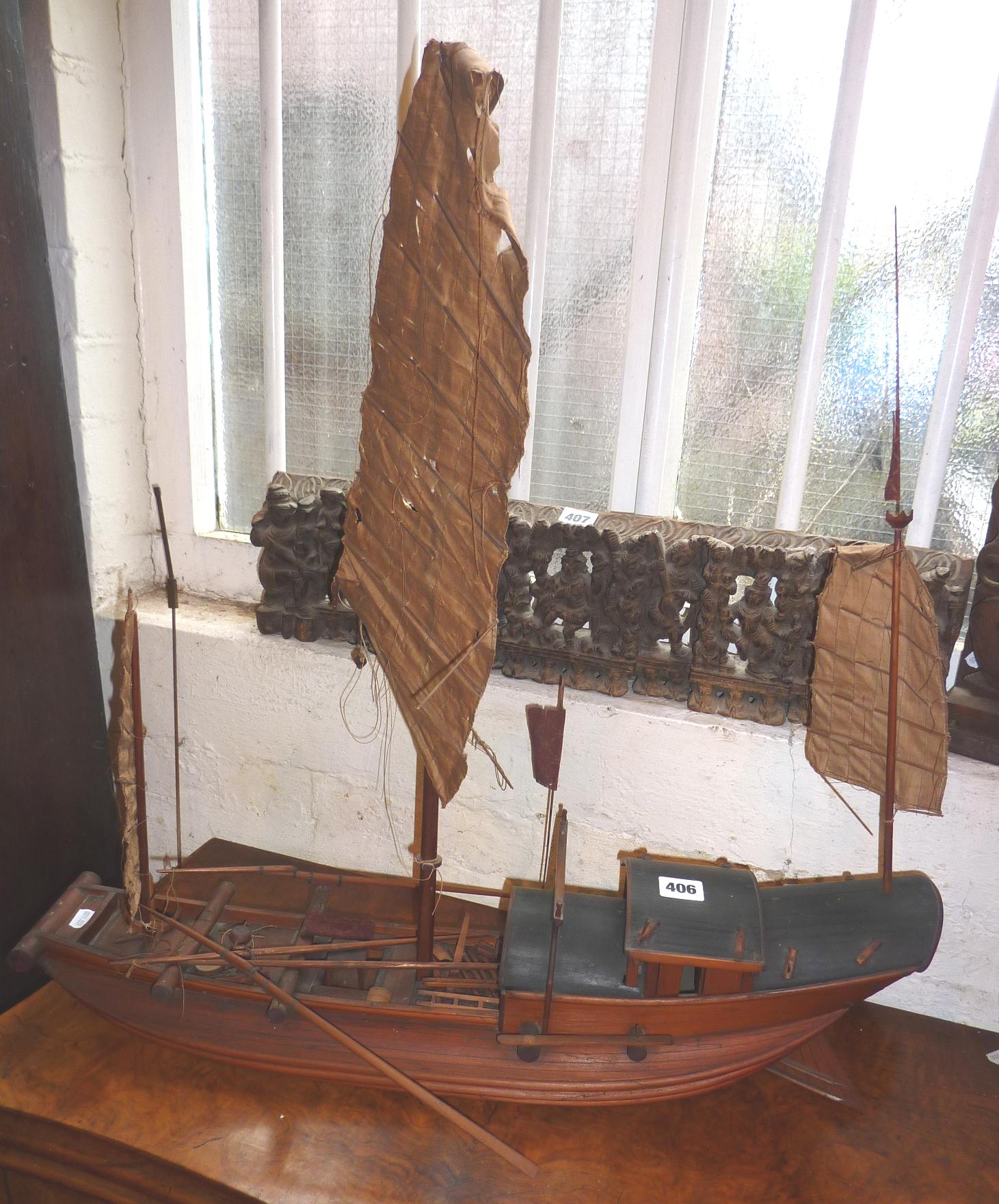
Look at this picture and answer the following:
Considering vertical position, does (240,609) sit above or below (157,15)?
below

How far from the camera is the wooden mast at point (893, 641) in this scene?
83 cm

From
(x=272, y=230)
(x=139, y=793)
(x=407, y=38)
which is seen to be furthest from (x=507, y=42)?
(x=139, y=793)

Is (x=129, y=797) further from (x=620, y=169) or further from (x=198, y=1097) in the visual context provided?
(x=620, y=169)

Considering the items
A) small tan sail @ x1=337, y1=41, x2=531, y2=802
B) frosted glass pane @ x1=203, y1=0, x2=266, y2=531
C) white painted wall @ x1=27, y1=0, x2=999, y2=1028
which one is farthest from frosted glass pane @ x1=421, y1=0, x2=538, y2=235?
small tan sail @ x1=337, y1=41, x2=531, y2=802

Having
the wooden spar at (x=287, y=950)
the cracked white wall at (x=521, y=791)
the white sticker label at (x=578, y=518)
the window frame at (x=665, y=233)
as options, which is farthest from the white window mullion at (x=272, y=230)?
the wooden spar at (x=287, y=950)

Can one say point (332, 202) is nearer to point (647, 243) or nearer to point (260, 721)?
point (647, 243)

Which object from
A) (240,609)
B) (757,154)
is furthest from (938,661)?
(240,609)

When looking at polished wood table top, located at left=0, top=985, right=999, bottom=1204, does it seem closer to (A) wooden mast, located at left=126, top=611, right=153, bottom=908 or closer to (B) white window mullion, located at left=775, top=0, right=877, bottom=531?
(A) wooden mast, located at left=126, top=611, right=153, bottom=908

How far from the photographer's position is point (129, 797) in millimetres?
1042

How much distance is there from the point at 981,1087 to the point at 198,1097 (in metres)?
0.85

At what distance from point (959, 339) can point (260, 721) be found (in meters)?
1.06

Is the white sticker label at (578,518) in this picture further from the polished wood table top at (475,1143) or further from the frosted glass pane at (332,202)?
the polished wood table top at (475,1143)

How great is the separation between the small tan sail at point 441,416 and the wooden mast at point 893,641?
333 mm

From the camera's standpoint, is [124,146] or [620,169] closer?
[620,169]
